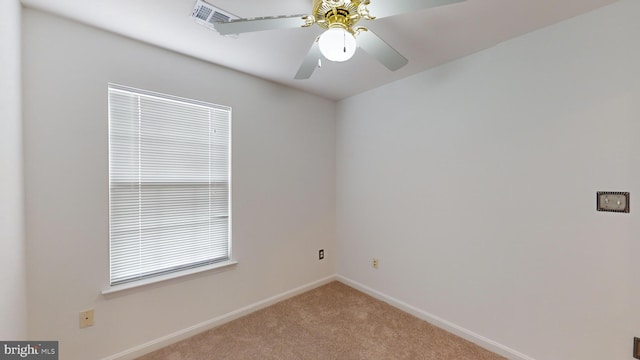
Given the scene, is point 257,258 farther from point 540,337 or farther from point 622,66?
point 622,66

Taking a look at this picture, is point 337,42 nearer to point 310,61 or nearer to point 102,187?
point 310,61

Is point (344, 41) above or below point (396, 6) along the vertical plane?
below

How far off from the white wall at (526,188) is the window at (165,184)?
1.73 meters

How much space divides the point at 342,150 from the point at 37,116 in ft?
8.58

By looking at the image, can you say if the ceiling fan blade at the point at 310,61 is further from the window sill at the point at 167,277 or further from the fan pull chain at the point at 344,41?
the window sill at the point at 167,277

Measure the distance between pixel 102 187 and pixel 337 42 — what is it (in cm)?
183

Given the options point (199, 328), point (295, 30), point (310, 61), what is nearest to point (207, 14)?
point (295, 30)

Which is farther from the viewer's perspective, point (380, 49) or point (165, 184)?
point (165, 184)

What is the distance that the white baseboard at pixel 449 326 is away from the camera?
72.9 inches

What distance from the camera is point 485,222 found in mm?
1986

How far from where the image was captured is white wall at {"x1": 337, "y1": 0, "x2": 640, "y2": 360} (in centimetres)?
147

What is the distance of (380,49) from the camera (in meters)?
1.40

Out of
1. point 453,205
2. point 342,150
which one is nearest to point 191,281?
point 342,150

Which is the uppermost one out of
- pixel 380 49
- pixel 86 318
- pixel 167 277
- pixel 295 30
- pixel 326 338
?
pixel 295 30
